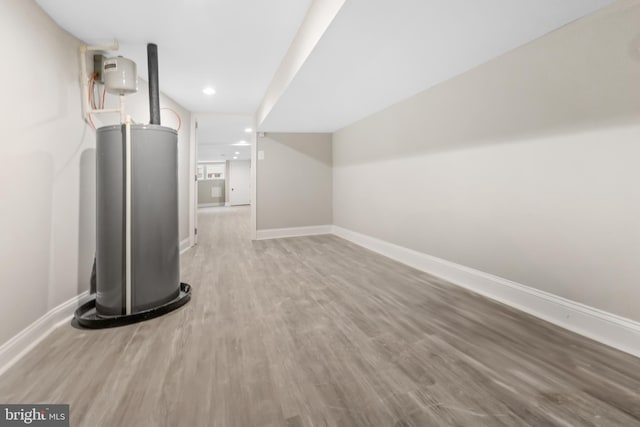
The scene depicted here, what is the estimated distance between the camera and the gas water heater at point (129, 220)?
6.50 feet

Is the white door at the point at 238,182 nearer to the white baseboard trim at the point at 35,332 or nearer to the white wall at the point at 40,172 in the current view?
the white wall at the point at 40,172

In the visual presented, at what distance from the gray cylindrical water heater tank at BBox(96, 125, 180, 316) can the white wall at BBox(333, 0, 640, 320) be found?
8.72 ft

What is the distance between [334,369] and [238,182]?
13.1m

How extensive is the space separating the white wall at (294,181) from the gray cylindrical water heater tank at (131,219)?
317 cm

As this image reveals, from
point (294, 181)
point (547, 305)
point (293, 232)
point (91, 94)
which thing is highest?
point (91, 94)

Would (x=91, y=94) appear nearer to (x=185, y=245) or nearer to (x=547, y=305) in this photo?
(x=185, y=245)

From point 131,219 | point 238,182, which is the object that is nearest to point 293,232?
point 131,219

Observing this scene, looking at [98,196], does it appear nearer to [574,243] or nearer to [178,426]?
[178,426]

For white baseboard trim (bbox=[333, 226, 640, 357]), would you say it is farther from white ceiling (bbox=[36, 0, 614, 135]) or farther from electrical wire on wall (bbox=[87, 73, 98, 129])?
electrical wire on wall (bbox=[87, 73, 98, 129])

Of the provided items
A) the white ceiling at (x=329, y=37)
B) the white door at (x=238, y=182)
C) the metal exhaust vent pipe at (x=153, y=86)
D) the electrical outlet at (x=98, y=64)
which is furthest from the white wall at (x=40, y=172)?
the white door at (x=238, y=182)

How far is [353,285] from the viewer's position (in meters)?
2.79

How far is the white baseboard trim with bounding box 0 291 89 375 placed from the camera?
152cm

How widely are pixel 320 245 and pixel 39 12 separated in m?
3.89

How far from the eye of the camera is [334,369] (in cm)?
148
